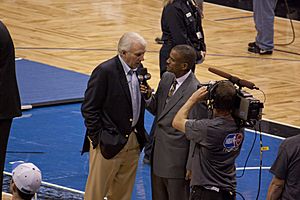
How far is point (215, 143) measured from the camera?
7.38 m

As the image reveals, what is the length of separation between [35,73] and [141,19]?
4584 millimetres

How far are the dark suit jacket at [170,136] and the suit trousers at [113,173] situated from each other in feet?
0.77

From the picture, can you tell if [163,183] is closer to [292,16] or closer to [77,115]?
[77,115]

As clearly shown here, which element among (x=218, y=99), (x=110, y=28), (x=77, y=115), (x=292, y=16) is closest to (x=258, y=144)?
(x=77, y=115)

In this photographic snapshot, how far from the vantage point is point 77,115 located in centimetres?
1224

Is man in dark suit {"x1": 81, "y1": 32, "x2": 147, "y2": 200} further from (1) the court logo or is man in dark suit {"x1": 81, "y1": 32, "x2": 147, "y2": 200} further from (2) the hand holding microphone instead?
(1) the court logo

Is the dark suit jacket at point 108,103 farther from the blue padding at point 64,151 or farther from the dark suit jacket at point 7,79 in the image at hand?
the blue padding at point 64,151

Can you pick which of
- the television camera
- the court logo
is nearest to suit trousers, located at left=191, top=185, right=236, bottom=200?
the court logo

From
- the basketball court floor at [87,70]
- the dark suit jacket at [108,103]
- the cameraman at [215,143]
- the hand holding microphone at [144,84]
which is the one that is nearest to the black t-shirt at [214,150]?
the cameraman at [215,143]

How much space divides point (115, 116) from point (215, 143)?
3.57 feet

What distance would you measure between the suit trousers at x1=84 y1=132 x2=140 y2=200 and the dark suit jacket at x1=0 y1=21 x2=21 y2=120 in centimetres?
86

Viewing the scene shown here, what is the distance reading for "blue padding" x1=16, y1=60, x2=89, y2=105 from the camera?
1274cm

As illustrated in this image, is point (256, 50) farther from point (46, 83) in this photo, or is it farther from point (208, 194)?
point (208, 194)

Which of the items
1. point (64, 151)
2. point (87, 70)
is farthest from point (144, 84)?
point (87, 70)
